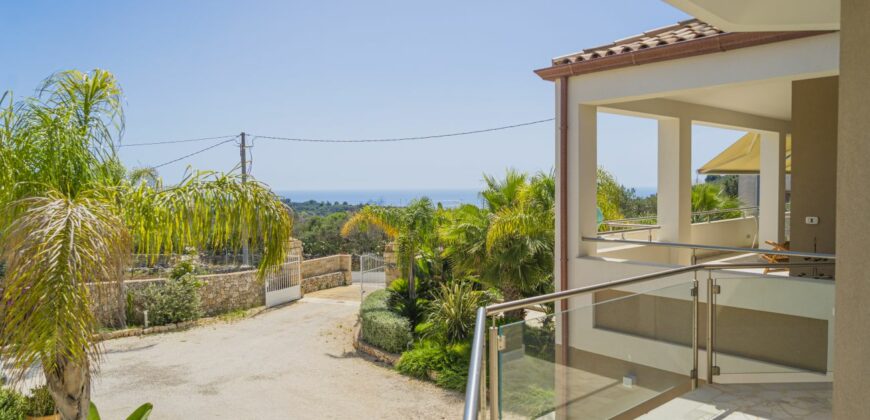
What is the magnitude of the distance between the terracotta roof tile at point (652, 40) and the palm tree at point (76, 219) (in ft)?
17.7

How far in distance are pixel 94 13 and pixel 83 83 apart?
114 ft

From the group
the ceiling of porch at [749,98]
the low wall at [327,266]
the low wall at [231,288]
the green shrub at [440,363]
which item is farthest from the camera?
the low wall at [327,266]

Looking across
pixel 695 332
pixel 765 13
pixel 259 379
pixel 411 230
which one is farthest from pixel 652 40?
pixel 411 230

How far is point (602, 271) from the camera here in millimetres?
9836

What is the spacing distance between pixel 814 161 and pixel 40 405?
1323 centimetres

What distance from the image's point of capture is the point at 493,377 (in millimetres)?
3699

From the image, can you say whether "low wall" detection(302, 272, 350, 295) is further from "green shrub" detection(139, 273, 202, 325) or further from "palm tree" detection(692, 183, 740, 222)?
"palm tree" detection(692, 183, 740, 222)

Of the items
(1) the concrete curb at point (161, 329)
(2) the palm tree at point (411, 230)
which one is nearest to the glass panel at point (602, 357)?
(2) the palm tree at point (411, 230)

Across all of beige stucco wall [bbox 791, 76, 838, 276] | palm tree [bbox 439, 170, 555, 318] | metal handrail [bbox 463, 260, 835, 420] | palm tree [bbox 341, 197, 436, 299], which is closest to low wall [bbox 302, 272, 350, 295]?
palm tree [bbox 341, 197, 436, 299]

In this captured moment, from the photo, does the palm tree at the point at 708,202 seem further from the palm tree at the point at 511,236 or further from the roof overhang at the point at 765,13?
the roof overhang at the point at 765,13

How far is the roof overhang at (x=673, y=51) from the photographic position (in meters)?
7.73

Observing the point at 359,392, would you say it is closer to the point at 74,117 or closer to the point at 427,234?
the point at 427,234

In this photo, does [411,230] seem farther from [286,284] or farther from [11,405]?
[11,405]

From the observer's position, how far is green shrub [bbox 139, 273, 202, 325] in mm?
19125
